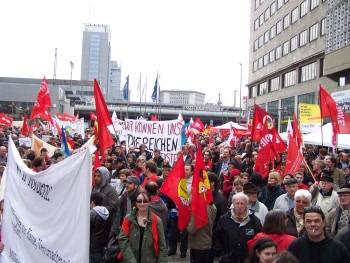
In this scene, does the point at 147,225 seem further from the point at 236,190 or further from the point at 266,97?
the point at 266,97

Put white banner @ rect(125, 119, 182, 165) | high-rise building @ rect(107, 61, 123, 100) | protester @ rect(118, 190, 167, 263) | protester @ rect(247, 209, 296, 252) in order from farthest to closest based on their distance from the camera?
high-rise building @ rect(107, 61, 123, 100) → white banner @ rect(125, 119, 182, 165) → protester @ rect(118, 190, 167, 263) → protester @ rect(247, 209, 296, 252)

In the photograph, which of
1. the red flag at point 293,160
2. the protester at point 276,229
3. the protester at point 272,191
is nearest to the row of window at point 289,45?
the red flag at point 293,160

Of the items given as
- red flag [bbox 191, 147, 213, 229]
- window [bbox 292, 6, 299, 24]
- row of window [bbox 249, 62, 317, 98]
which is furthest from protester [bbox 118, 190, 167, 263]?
window [bbox 292, 6, 299, 24]

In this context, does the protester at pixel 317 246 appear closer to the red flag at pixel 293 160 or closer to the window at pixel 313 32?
the red flag at pixel 293 160

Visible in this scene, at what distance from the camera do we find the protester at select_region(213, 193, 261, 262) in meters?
4.90

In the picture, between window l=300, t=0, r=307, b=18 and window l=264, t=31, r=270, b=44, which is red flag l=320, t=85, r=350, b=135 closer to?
window l=300, t=0, r=307, b=18

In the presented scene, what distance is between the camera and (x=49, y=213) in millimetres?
4160

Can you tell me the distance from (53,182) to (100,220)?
1306mm

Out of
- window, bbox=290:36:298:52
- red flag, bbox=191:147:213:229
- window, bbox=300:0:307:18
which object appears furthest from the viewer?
window, bbox=290:36:298:52

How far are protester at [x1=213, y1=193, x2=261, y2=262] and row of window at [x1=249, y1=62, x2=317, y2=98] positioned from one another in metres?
37.9

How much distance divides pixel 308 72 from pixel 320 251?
135 feet

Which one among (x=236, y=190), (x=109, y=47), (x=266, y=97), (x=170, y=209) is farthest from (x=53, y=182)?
(x=109, y=47)

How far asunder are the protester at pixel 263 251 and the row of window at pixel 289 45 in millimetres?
38171

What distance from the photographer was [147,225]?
187 inches
